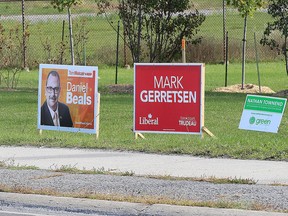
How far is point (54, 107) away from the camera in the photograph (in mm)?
16094

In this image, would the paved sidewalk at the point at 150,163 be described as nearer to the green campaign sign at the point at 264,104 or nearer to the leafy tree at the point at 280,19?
the green campaign sign at the point at 264,104

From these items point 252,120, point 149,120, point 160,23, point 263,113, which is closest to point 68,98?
point 149,120

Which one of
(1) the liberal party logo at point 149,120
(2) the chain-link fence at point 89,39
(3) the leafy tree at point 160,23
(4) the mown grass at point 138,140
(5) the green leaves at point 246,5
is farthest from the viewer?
(2) the chain-link fence at point 89,39

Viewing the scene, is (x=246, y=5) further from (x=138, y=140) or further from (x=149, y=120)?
(x=138, y=140)

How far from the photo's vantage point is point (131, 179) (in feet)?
38.2

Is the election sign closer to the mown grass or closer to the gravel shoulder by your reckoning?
the mown grass

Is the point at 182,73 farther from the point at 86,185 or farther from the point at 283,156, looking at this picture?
the point at 86,185

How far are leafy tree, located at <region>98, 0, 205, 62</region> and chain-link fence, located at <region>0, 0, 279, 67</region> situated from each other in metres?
1.39

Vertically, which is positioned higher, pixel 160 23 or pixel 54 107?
pixel 160 23

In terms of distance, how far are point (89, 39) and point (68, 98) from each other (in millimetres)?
25469

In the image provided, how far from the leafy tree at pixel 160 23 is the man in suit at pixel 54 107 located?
12.4m

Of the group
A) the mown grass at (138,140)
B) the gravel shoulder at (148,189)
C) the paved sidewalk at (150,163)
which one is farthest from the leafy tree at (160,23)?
the gravel shoulder at (148,189)

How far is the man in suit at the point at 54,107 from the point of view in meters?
16.0

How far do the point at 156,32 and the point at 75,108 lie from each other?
13.8 metres
